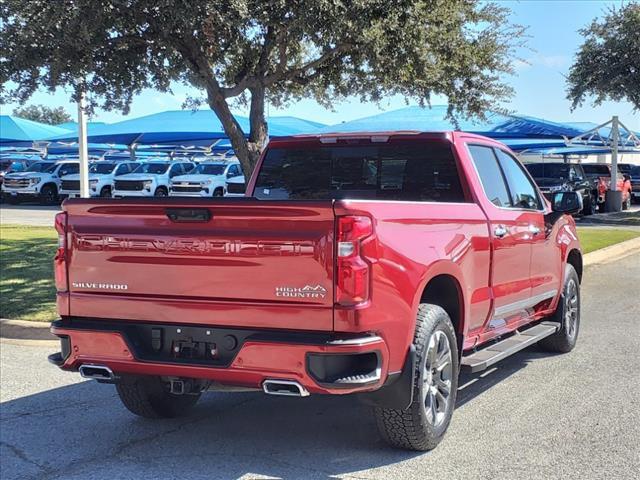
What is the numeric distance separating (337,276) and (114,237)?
1.40 metres

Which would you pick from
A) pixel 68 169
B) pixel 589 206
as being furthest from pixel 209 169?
pixel 589 206

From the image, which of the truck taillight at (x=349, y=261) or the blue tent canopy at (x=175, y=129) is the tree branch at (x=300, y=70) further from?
the blue tent canopy at (x=175, y=129)

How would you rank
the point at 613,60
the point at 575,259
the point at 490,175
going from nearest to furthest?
the point at 490,175, the point at 575,259, the point at 613,60

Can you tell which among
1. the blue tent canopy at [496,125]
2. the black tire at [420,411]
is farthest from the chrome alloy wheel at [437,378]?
the blue tent canopy at [496,125]

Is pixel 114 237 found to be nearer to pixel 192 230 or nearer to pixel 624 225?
pixel 192 230

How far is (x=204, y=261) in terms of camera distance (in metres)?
4.32

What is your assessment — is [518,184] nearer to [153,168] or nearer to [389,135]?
[389,135]

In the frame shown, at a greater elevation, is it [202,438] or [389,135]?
[389,135]

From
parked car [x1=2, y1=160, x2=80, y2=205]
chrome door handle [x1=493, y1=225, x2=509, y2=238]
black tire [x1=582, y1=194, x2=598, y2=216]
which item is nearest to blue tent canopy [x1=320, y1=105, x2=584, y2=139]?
black tire [x1=582, y1=194, x2=598, y2=216]

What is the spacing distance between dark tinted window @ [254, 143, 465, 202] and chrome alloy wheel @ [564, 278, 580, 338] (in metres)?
2.40

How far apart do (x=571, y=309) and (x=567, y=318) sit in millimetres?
212

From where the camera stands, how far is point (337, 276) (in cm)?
403

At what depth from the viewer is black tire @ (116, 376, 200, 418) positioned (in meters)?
5.48

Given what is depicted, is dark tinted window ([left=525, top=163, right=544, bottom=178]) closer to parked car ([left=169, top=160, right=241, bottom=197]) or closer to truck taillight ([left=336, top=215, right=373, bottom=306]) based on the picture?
parked car ([left=169, top=160, right=241, bottom=197])
